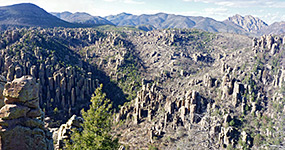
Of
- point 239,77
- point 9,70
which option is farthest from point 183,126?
point 9,70

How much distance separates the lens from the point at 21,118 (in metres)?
12.6

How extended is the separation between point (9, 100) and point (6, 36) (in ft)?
289

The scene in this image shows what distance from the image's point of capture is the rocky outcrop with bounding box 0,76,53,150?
11898 millimetres

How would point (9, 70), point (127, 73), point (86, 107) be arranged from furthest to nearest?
point (127, 73)
point (86, 107)
point (9, 70)

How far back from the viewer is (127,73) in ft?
295

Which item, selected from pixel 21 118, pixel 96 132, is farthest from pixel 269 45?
pixel 21 118


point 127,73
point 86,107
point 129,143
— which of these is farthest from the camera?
point 127,73

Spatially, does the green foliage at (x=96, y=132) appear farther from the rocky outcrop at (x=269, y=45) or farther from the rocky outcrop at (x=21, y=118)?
the rocky outcrop at (x=269, y=45)

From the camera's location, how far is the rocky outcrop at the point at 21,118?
39.0 ft

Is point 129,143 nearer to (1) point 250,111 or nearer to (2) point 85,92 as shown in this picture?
(1) point 250,111

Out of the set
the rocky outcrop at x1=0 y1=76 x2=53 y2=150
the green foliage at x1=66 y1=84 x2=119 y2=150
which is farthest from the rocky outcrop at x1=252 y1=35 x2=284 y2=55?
the rocky outcrop at x1=0 y1=76 x2=53 y2=150

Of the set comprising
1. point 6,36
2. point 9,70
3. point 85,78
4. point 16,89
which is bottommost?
point 85,78

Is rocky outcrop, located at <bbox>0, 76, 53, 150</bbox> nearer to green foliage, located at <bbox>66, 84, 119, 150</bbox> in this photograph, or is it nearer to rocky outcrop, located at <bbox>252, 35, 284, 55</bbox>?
green foliage, located at <bbox>66, 84, 119, 150</bbox>

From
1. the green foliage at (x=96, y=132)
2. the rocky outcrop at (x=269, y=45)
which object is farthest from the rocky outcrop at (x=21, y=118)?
the rocky outcrop at (x=269, y=45)
